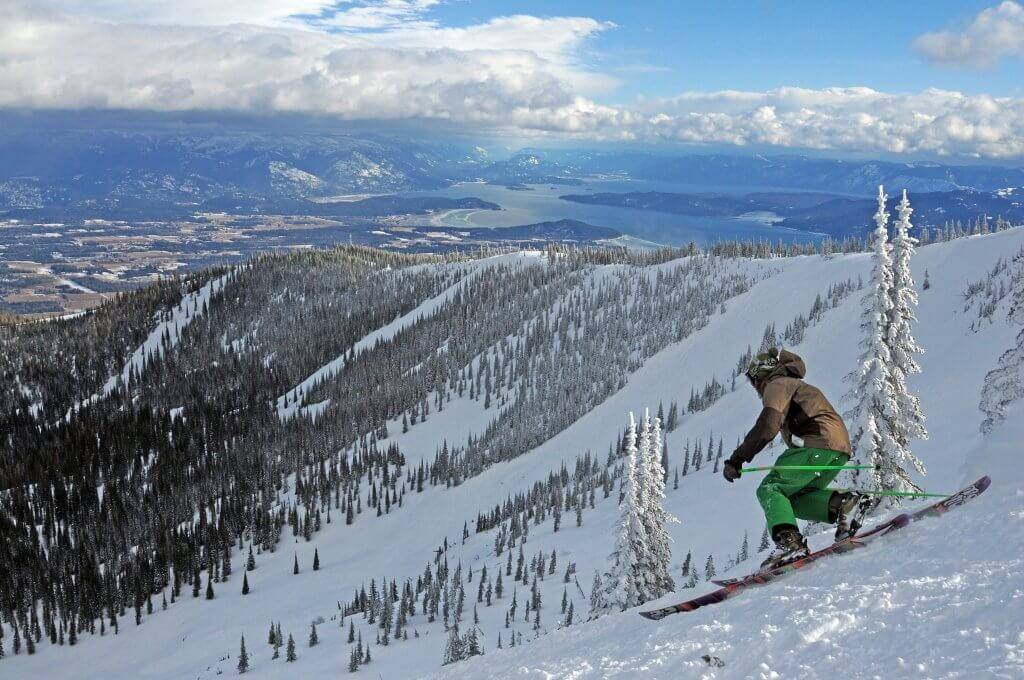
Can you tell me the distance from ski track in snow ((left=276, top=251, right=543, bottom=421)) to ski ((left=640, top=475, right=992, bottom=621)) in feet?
407

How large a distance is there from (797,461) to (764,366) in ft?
4.88

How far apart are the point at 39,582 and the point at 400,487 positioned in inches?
1823

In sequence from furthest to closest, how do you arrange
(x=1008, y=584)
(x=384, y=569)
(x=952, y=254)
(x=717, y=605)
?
(x=952, y=254) → (x=384, y=569) → (x=717, y=605) → (x=1008, y=584)

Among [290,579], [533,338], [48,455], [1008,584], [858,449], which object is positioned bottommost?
[48,455]

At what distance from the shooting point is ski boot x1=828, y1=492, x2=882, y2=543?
939cm

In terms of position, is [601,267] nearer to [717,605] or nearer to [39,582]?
[39,582]

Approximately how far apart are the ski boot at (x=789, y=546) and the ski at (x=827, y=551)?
0.14 metres

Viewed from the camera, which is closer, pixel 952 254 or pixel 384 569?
pixel 384 569

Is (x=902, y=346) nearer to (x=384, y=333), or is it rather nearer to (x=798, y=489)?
(x=798, y=489)

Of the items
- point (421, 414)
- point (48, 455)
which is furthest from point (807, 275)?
point (48, 455)

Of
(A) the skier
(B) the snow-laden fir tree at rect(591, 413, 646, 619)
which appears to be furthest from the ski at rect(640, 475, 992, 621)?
(B) the snow-laden fir tree at rect(591, 413, 646, 619)

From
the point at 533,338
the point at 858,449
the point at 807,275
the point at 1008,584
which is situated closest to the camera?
the point at 1008,584

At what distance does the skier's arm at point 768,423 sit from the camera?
29.0 feet

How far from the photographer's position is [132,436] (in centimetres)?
13238
